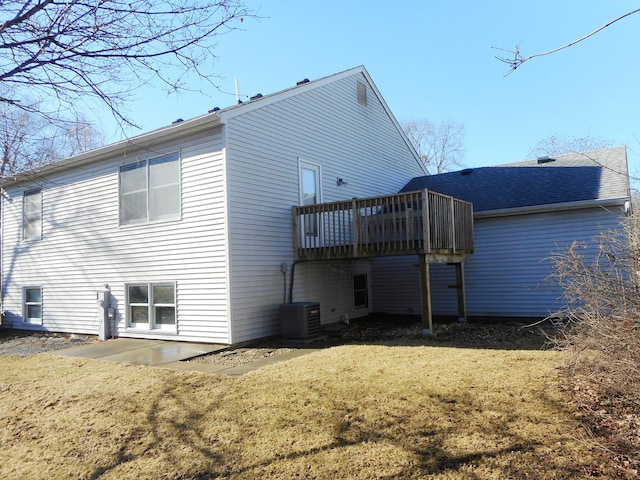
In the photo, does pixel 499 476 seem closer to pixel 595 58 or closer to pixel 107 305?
pixel 595 58

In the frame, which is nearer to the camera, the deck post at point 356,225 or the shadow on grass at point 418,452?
the shadow on grass at point 418,452

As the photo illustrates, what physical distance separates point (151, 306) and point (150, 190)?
2576 millimetres

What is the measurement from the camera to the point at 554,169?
13461mm

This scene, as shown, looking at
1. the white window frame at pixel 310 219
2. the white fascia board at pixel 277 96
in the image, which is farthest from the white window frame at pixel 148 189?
the white window frame at pixel 310 219

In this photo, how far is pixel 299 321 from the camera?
8.90 meters

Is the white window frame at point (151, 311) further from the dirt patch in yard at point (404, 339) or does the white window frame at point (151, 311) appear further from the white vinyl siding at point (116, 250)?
the dirt patch in yard at point (404, 339)

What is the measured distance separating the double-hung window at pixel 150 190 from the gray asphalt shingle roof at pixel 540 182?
26.5 feet

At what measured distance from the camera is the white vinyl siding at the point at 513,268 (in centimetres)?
1083

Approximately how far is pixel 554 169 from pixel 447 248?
20.7ft

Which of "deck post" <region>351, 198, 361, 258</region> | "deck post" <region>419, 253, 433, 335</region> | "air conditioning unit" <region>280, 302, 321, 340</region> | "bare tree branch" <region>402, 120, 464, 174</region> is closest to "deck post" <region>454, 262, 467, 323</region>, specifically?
"deck post" <region>419, 253, 433, 335</region>

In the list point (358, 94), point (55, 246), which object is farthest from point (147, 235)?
point (358, 94)

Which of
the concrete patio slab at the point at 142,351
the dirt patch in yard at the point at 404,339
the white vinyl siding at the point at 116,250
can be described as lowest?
the dirt patch in yard at the point at 404,339

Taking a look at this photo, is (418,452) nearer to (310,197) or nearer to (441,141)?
(310,197)

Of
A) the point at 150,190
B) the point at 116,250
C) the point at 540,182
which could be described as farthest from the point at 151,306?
the point at 540,182
